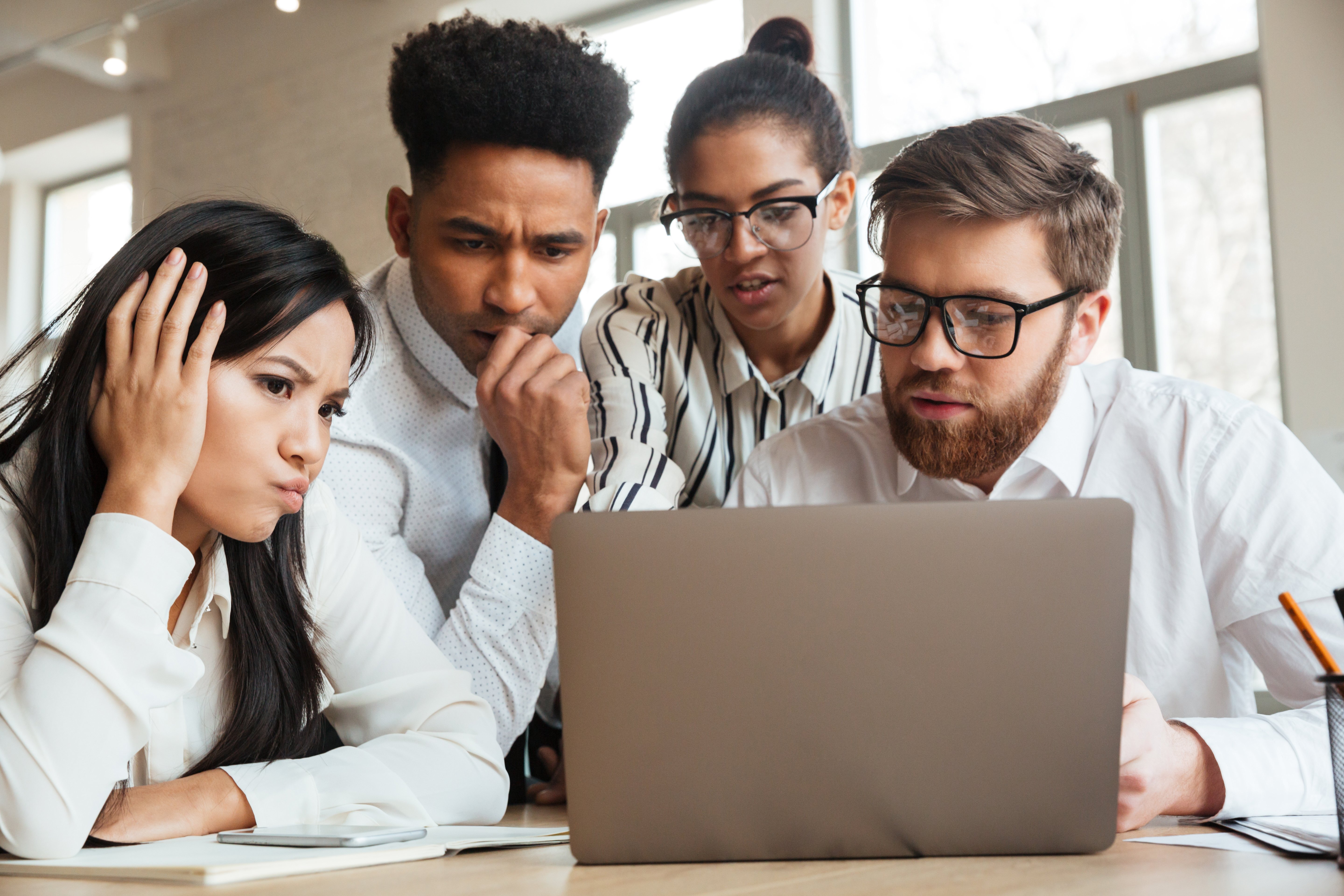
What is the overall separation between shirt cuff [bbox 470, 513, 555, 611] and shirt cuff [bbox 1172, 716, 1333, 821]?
854 millimetres

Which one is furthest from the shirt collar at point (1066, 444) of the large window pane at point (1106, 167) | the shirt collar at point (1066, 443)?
the large window pane at point (1106, 167)

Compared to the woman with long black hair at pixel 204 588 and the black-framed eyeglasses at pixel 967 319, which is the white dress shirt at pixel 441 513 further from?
the black-framed eyeglasses at pixel 967 319

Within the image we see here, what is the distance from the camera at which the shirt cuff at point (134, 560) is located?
1.04m

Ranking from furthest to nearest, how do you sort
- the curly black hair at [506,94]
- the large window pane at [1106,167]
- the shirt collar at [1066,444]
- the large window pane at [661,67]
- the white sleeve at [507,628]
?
the large window pane at [661,67] → the large window pane at [1106,167] → the curly black hair at [506,94] → the white sleeve at [507,628] → the shirt collar at [1066,444]

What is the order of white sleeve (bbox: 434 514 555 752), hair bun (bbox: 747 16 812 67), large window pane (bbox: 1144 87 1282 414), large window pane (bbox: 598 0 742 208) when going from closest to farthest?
white sleeve (bbox: 434 514 555 752), hair bun (bbox: 747 16 812 67), large window pane (bbox: 1144 87 1282 414), large window pane (bbox: 598 0 742 208)

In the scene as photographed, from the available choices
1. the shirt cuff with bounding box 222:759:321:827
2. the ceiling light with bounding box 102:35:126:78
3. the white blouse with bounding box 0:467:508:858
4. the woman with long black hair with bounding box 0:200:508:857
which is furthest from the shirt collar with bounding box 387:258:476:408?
the ceiling light with bounding box 102:35:126:78

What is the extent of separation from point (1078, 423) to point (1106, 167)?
9.81 ft

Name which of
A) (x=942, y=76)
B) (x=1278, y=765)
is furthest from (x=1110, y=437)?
(x=942, y=76)

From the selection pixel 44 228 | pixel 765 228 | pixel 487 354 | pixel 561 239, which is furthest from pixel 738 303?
pixel 44 228

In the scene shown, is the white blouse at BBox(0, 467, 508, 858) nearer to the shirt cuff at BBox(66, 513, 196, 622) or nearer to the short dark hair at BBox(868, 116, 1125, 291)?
the shirt cuff at BBox(66, 513, 196, 622)

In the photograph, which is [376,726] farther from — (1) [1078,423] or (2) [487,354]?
(1) [1078,423]

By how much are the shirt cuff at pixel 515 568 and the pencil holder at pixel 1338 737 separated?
3.30 feet

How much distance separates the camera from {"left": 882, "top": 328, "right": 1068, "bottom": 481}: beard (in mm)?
1479

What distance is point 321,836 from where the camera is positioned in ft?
2.98
